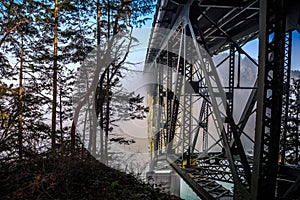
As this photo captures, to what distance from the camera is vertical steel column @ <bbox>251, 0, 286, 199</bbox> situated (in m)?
2.79

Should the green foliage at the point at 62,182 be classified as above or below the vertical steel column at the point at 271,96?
below

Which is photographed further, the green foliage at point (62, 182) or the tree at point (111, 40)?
the tree at point (111, 40)

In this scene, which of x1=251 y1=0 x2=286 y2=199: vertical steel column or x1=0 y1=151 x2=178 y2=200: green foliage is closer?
x1=251 y1=0 x2=286 y2=199: vertical steel column

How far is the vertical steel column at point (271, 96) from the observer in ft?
9.14

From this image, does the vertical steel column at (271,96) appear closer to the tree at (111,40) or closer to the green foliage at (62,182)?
the green foliage at (62,182)

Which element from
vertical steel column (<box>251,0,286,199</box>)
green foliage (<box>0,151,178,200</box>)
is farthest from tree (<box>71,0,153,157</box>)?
vertical steel column (<box>251,0,286,199</box>)

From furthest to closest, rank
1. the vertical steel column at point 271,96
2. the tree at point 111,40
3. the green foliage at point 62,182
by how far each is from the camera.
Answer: the tree at point 111,40 < the green foliage at point 62,182 < the vertical steel column at point 271,96

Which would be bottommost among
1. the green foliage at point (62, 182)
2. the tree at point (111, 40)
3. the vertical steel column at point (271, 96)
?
the green foliage at point (62, 182)

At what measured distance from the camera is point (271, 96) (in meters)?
2.87

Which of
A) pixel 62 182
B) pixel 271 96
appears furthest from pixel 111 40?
pixel 271 96

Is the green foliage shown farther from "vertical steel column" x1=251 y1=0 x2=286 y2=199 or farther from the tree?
the tree

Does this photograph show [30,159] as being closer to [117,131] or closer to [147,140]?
[117,131]

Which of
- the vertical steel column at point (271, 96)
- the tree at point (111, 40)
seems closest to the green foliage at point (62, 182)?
the vertical steel column at point (271, 96)

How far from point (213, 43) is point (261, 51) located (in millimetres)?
8451
